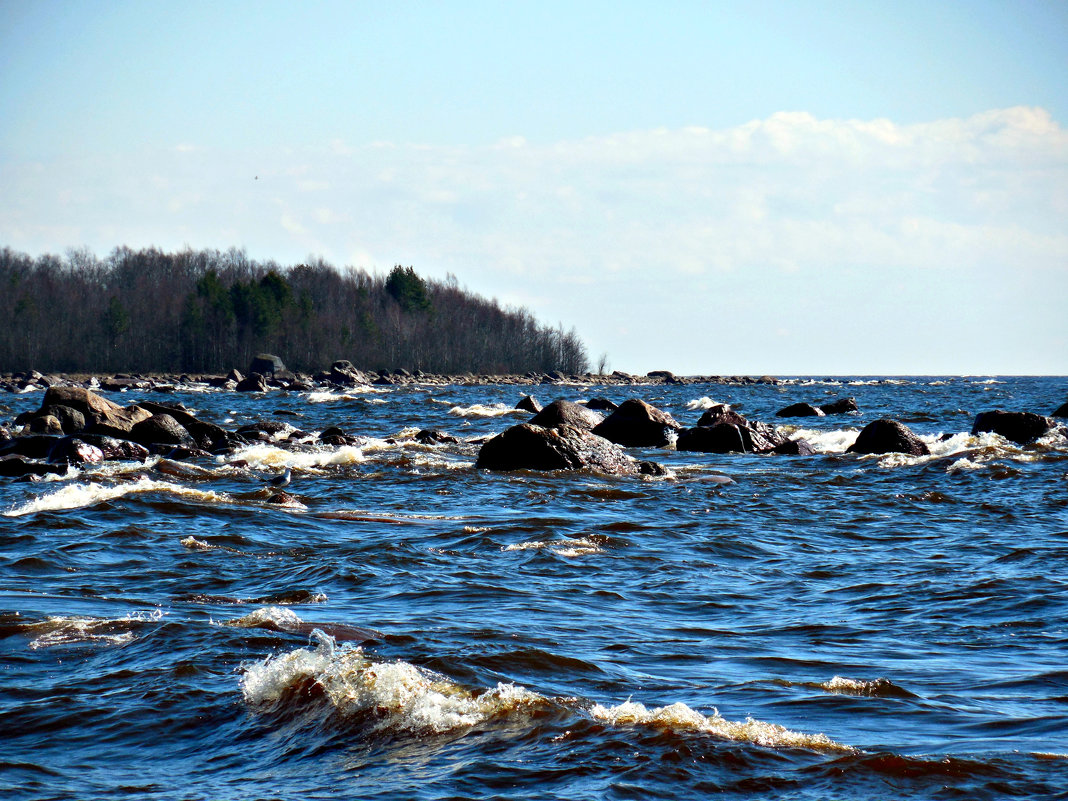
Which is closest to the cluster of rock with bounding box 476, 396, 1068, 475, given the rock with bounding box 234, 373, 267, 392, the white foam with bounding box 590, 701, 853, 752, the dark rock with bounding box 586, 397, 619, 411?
the dark rock with bounding box 586, 397, 619, 411

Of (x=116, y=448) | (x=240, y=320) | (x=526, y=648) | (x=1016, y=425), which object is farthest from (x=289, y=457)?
(x=240, y=320)

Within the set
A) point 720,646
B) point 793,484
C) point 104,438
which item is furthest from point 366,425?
point 720,646

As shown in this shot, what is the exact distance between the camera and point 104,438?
15.9m

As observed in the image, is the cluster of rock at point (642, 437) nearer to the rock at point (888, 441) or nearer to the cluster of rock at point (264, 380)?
the rock at point (888, 441)

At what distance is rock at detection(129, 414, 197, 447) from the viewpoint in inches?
701

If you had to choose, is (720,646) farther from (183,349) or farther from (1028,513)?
(183,349)

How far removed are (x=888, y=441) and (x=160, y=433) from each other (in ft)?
44.4

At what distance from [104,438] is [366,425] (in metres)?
10.8

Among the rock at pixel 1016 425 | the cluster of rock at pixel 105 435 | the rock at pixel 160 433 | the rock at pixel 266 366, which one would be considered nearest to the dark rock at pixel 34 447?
the cluster of rock at pixel 105 435

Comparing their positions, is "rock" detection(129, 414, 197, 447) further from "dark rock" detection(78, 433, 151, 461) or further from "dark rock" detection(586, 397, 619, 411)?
"dark rock" detection(586, 397, 619, 411)

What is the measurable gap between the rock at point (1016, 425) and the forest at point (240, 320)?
239 ft

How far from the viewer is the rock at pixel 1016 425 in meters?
19.6

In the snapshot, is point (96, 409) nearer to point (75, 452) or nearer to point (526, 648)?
point (75, 452)

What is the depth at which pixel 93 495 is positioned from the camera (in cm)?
1152
